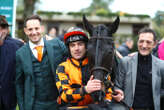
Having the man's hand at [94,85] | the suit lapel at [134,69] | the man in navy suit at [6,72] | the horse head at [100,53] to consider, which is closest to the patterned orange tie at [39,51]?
the man in navy suit at [6,72]

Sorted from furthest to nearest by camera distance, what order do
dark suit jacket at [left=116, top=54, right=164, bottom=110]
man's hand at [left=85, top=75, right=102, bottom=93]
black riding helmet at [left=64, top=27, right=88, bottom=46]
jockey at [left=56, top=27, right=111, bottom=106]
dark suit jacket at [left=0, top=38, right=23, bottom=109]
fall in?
1. dark suit jacket at [left=0, top=38, right=23, bottom=109]
2. dark suit jacket at [left=116, top=54, right=164, bottom=110]
3. black riding helmet at [left=64, top=27, right=88, bottom=46]
4. jockey at [left=56, top=27, right=111, bottom=106]
5. man's hand at [left=85, top=75, right=102, bottom=93]

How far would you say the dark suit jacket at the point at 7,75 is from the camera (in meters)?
3.11

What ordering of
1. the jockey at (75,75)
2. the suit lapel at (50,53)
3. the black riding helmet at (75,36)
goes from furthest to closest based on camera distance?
the suit lapel at (50,53), the black riding helmet at (75,36), the jockey at (75,75)

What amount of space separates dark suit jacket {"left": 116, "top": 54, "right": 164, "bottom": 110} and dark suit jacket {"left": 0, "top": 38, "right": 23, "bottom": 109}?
181 centimetres

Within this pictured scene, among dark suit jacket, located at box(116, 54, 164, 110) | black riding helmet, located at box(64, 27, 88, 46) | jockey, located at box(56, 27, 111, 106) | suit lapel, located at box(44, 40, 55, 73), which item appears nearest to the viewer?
jockey, located at box(56, 27, 111, 106)

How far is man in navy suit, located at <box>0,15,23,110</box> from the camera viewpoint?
10.2 ft

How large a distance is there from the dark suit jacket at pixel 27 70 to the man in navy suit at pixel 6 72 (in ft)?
1.23

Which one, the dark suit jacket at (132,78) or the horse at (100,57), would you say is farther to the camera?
the dark suit jacket at (132,78)

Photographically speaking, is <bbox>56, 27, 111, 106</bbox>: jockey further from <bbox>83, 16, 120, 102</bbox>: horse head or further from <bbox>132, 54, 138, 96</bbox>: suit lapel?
<bbox>132, 54, 138, 96</bbox>: suit lapel

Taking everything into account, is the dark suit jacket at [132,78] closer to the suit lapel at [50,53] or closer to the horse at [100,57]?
the horse at [100,57]

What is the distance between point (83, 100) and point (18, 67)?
1.22 m

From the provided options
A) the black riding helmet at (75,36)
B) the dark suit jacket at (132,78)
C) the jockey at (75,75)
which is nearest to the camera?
the jockey at (75,75)

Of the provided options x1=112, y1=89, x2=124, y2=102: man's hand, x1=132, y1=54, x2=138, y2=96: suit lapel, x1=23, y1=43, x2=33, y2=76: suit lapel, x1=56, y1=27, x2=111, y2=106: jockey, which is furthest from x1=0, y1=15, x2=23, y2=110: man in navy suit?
x1=132, y1=54, x2=138, y2=96: suit lapel

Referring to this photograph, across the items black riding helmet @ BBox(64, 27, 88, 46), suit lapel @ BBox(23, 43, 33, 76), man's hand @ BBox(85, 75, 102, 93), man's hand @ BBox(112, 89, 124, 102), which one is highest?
black riding helmet @ BBox(64, 27, 88, 46)
